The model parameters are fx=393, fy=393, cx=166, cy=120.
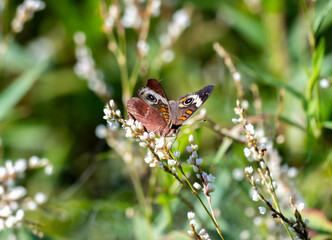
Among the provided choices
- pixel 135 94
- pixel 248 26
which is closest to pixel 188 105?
pixel 135 94

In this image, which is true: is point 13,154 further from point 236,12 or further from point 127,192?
point 236,12

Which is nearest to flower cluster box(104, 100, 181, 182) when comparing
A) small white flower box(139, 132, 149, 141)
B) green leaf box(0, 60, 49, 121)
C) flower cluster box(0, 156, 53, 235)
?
small white flower box(139, 132, 149, 141)

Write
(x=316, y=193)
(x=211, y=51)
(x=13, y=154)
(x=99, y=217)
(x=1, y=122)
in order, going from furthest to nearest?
(x=211, y=51)
(x=13, y=154)
(x=1, y=122)
(x=99, y=217)
(x=316, y=193)

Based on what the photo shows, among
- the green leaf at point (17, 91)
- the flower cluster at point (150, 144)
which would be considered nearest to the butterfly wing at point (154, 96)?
the flower cluster at point (150, 144)

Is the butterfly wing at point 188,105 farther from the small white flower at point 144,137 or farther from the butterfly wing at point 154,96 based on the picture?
the small white flower at point 144,137

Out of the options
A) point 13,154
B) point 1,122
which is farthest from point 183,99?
point 13,154

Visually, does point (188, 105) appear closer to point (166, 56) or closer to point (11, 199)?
point (11, 199)

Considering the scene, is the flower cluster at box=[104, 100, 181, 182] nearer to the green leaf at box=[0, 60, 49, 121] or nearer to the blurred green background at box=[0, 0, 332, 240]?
the blurred green background at box=[0, 0, 332, 240]
